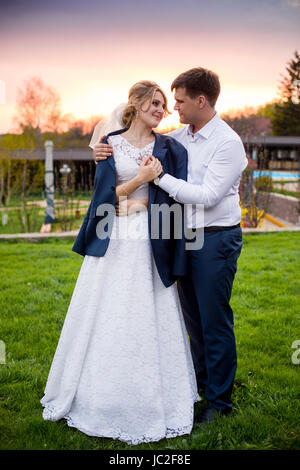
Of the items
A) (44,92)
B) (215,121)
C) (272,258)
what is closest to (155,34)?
(272,258)

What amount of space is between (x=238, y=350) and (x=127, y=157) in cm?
191

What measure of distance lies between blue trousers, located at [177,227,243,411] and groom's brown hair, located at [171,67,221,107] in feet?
2.53

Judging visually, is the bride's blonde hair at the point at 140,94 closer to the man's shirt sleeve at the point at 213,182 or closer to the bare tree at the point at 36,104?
the man's shirt sleeve at the point at 213,182

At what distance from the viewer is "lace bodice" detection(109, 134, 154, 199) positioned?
2.52 meters

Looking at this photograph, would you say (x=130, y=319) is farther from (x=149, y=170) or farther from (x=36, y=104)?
(x=36, y=104)

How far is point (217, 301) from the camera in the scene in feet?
8.41

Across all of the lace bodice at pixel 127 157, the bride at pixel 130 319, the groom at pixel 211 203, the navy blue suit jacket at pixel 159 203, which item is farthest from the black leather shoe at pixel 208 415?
the lace bodice at pixel 127 157

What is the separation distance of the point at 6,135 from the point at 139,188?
1460 cm

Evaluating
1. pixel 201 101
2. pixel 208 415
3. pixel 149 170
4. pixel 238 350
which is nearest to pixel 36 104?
pixel 238 350

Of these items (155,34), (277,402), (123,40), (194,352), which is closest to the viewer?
(277,402)

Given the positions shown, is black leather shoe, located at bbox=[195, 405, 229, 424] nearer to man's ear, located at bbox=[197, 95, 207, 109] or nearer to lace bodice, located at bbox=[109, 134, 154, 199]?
lace bodice, located at bbox=[109, 134, 154, 199]
